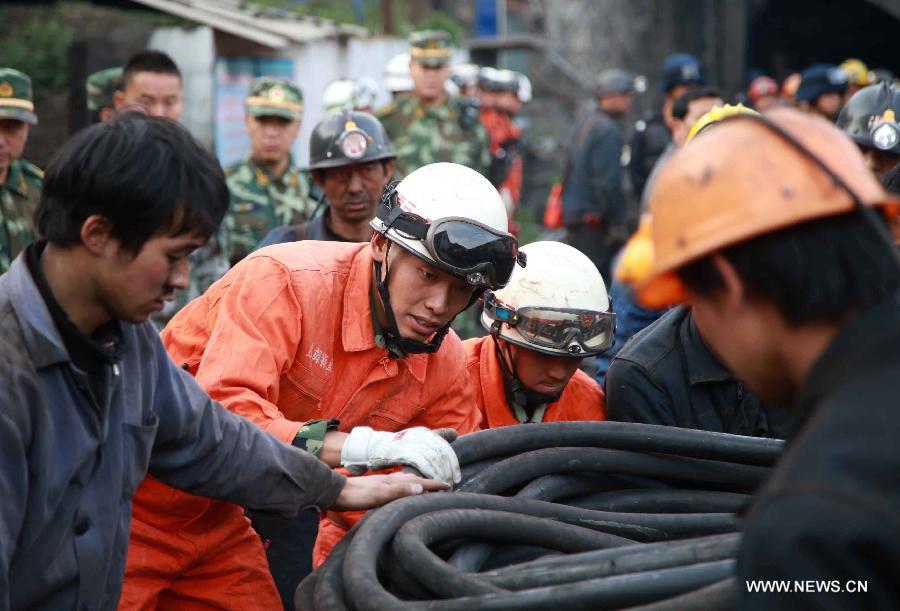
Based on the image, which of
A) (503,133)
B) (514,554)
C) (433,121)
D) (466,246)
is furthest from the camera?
(503,133)

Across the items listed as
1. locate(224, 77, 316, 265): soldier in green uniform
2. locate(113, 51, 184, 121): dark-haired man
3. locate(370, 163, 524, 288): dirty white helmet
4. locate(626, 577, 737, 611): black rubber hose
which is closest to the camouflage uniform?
locate(224, 77, 316, 265): soldier in green uniform

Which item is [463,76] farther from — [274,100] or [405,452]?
[405,452]

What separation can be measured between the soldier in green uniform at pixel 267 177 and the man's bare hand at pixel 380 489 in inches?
171

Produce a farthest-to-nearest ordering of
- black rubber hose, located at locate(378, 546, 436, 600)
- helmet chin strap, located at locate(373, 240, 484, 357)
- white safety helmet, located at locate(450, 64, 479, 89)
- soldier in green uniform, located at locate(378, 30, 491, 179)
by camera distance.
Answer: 1. white safety helmet, located at locate(450, 64, 479, 89)
2. soldier in green uniform, located at locate(378, 30, 491, 179)
3. helmet chin strap, located at locate(373, 240, 484, 357)
4. black rubber hose, located at locate(378, 546, 436, 600)

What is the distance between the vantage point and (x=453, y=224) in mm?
3488

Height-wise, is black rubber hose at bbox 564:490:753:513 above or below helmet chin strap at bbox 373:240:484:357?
below

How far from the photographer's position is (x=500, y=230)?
3580 mm

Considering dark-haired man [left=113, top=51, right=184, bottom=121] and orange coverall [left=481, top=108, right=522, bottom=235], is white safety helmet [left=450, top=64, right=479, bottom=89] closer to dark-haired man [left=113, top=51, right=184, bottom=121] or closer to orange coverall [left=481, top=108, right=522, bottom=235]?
orange coverall [left=481, top=108, right=522, bottom=235]

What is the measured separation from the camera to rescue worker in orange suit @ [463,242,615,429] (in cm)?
Result: 427

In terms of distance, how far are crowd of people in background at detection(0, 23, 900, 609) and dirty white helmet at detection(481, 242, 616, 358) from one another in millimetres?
11

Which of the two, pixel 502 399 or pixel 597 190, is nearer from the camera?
pixel 502 399

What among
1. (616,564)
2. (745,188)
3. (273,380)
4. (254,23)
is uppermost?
(254,23)

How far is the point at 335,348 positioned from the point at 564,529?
1164mm

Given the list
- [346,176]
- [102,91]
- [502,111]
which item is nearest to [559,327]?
[346,176]
